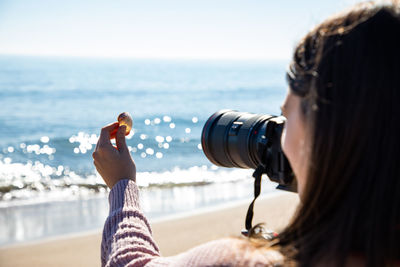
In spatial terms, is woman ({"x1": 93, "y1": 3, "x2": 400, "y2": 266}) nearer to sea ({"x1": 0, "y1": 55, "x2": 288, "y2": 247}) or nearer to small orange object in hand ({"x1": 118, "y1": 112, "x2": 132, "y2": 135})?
small orange object in hand ({"x1": 118, "y1": 112, "x2": 132, "y2": 135})

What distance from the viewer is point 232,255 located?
2.31ft

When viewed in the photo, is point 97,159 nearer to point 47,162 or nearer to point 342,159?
point 342,159

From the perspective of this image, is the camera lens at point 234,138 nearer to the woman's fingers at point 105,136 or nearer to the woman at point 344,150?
the woman's fingers at point 105,136

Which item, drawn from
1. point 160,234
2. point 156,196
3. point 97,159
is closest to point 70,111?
point 156,196

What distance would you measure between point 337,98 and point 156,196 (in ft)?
15.4

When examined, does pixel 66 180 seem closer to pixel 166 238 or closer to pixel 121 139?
pixel 166 238

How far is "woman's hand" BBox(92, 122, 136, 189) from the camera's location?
1.14 m

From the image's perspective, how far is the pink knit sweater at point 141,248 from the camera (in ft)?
2.32

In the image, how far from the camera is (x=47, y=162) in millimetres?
7973

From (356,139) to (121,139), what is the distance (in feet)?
2.30

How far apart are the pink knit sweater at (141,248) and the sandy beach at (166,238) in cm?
223

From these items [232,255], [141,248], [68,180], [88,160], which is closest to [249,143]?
[141,248]

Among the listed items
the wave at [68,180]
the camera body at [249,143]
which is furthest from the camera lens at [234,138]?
the wave at [68,180]

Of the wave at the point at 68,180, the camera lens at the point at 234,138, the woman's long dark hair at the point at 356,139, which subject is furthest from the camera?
the wave at the point at 68,180
